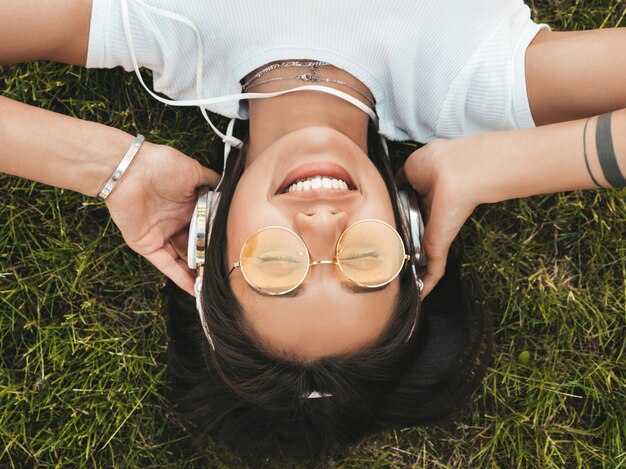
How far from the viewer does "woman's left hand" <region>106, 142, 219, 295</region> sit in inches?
101

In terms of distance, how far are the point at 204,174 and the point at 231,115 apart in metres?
0.29

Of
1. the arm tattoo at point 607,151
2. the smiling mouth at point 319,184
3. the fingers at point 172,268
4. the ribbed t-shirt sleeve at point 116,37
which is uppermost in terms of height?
the ribbed t-shirt sleeve at point 116,37

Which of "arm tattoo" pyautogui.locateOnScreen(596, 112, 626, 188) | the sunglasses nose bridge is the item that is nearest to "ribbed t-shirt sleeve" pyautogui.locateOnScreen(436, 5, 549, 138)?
"arm tattoo" pyautogui.locateOnScreen(596, 112, 626, 188)

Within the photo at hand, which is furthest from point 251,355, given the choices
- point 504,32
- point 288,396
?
point 504,32

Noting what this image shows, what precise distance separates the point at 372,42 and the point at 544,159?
831 millimetres

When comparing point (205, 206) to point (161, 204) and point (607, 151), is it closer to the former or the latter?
point (161, 204)

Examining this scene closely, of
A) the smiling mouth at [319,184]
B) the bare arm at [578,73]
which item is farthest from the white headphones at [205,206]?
the bare arm at [578,73]

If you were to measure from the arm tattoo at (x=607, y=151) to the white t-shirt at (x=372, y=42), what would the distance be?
0.33m

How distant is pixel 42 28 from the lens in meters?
2.42

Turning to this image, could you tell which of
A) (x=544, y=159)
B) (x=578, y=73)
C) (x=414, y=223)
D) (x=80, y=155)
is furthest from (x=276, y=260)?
(x=578, y=73)

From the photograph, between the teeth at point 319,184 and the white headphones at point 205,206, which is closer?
the teeth at point 319,184

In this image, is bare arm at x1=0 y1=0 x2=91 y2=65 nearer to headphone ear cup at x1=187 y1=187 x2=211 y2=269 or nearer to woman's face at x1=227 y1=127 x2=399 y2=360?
headphone ear cup at x1=187 y1=187 x2=211 y2=269

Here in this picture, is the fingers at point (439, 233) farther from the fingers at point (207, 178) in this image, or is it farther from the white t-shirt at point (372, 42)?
the fingers at point (207, 178)

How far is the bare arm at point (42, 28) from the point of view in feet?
7.81
